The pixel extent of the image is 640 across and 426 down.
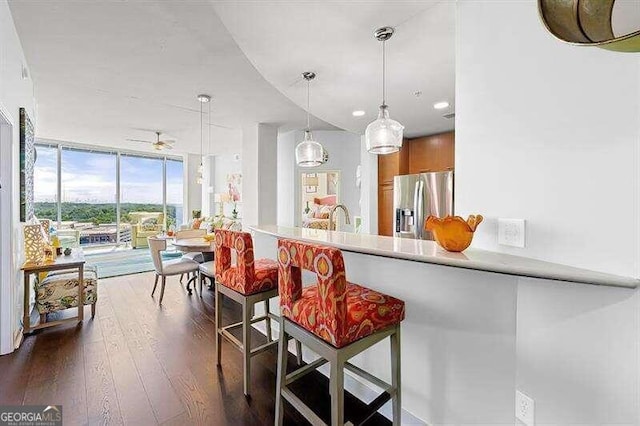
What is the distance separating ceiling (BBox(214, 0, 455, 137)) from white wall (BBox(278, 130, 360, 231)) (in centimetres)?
270

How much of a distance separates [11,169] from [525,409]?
3.76m

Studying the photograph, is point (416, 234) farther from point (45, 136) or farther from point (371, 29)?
point (45, 136)

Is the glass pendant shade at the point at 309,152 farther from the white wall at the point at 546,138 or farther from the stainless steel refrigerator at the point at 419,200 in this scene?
the stainless steel refrigerator at the point at 419,200

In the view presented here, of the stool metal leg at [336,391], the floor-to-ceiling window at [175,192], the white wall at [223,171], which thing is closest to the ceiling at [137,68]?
the stool metal leg at [336,391]

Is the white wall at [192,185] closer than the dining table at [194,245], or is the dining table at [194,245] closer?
the dining table at [194,245]

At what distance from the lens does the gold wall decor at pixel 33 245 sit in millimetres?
2895

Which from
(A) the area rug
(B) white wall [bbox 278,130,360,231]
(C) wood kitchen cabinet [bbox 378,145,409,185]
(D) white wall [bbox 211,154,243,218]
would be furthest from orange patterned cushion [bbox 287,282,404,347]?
(D) white wall [bbox 211,154,243,218]

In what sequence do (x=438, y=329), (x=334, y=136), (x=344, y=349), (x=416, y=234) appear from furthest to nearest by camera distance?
(x=334, y=136)
(x=416, y=234)
(x=438, y=329)
(x=344, y=349)

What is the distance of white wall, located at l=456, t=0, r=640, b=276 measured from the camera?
96 centimetres

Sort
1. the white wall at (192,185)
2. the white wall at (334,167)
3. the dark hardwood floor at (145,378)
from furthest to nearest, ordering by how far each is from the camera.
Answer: the white wall at (192,185) → the white wall at (334,167) → the dark hardwood floor at (145,378)

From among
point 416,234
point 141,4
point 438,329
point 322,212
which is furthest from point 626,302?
point 322,212

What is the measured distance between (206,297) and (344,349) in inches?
129

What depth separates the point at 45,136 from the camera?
6242mm

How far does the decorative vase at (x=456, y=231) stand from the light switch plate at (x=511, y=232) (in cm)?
10
